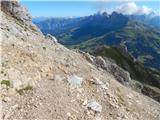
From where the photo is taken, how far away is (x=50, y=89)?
28109 millimetres

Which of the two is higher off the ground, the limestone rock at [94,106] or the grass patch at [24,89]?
the grass patch at [24,89]

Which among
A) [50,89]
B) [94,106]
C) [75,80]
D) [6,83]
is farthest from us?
[75,80]

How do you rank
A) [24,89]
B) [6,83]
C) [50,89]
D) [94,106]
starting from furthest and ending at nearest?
[94,106] < [50,89] < [24,89] < [6,83]

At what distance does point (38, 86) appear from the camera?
90.6 feet

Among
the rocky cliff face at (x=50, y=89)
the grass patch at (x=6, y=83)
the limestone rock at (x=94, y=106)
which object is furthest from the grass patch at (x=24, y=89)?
the limestone rock at (x=94, y=106)

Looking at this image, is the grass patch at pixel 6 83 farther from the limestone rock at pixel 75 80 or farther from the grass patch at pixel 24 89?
the limestone rock at pixel 75 80

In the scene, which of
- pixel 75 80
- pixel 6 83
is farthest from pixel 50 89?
pixel 6 83

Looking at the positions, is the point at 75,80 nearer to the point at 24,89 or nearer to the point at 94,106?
the point at 94,106

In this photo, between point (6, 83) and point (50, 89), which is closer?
point (6, 83)

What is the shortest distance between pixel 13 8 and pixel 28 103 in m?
22.2

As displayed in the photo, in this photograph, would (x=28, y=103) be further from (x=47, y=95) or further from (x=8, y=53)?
(x=8, y=53)

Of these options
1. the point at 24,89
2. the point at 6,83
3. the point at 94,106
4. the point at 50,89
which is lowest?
the point at 94,106

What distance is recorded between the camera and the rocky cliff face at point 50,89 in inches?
989

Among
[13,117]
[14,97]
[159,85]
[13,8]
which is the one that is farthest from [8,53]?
[159,85]
